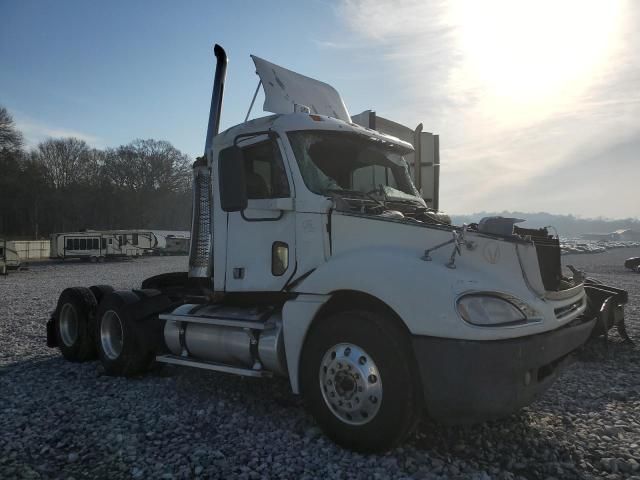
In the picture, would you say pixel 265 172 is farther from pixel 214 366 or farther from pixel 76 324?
pixel 76 324

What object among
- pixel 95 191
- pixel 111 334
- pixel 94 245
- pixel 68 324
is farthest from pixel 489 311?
pixel 95 191

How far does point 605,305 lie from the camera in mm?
6875

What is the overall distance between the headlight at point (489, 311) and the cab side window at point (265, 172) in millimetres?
2076

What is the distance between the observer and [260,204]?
191 inches

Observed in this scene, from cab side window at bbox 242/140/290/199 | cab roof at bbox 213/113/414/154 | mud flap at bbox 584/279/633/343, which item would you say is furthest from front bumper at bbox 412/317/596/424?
mud flap at bbox 584/279/633/343

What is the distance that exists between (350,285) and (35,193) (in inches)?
2643

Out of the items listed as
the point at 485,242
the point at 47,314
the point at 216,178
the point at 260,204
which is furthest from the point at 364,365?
the point at 47,314

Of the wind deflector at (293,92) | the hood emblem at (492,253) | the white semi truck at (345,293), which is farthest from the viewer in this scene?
the wind deflector at (293,92)

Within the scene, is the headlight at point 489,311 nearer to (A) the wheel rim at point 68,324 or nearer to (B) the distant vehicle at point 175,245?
(A) the wheel rim at point 68,324

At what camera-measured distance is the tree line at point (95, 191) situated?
61.6m

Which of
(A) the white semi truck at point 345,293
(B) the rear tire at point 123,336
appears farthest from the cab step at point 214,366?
(B) the rear tire at point 123,336

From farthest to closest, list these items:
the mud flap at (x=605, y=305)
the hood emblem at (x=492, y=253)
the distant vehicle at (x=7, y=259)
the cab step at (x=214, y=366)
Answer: the distant vehicle at (x=7, y=259) < the mud flap at (x=605, y=305) < the cab step at (x=214, y=366) < the hood emblem at (x=492, y=253)

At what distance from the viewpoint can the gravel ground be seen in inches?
139

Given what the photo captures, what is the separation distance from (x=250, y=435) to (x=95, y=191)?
245ft
